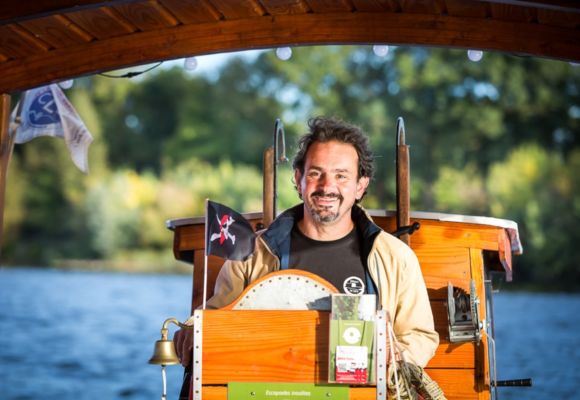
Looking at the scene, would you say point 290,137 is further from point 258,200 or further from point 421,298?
point 421,298

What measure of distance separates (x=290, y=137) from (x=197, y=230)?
40.9m

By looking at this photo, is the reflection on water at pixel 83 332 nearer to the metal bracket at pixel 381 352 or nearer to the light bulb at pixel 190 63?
the light bulb at pixel 190 63

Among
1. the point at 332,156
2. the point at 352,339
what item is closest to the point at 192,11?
the point at 332,156

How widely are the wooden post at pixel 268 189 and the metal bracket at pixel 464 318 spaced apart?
3.62 ft

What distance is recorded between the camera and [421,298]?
409 cm

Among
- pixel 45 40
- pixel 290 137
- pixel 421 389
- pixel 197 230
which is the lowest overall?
pixel 421 389

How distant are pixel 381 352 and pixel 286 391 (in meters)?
0.38

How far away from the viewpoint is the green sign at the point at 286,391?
11.3 feet

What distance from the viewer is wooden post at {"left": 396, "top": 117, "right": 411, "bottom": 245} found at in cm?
500

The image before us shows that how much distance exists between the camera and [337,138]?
425 centimetres

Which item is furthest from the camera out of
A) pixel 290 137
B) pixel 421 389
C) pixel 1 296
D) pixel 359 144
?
pixel 290 137

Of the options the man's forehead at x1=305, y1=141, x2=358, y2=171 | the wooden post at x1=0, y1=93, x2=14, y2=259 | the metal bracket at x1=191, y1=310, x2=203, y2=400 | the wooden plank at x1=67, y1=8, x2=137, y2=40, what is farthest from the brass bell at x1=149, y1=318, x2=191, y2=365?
the wooden post at x1=0, y1=93, x2=14, y2=259

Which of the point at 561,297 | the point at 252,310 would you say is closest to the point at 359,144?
the point at 252,310

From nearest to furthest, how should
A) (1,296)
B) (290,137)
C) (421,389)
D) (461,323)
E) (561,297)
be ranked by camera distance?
1. (421,389)
2. (461,323)
3. (1,296)
4. (561,297)
5. (290,137)
